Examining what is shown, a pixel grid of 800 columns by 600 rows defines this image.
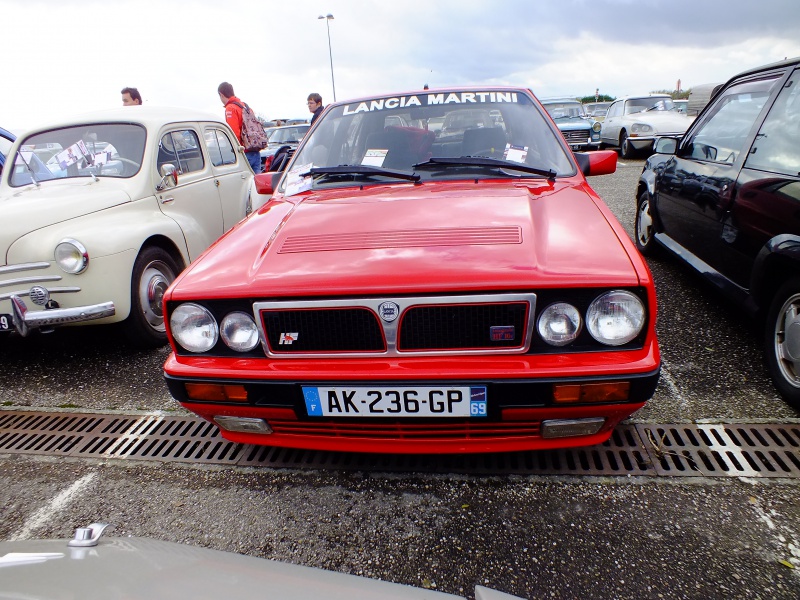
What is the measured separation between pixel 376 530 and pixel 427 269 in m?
0.98

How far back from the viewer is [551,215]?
208 centimetres

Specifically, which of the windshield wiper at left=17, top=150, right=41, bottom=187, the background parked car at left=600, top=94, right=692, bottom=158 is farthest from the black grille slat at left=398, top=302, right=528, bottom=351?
the background parked car at left=600, top=94, right=692, bottom=158

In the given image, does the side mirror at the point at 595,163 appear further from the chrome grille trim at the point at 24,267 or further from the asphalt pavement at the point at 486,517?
the chrome grille trim at the point at 24,267

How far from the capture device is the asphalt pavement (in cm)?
163

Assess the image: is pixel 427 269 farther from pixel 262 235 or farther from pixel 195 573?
pixel 195 573

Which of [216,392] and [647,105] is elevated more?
[647,105]

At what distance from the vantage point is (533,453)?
2260mm

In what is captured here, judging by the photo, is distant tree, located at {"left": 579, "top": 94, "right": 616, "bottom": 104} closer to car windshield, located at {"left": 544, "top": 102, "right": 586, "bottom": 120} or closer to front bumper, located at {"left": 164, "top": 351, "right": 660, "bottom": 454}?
car windshield, located at {"left": 544, "top": 102, "right": 586, "bottom": 120}

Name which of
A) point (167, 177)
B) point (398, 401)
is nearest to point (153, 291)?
point (167, 177)

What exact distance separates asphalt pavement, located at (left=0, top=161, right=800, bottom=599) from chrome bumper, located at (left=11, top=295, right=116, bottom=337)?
84cm

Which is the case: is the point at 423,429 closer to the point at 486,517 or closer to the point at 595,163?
the point at 486,517

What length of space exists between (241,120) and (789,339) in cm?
635

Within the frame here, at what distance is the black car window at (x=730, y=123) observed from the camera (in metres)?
2.99

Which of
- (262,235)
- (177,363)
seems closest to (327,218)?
(262,235)
